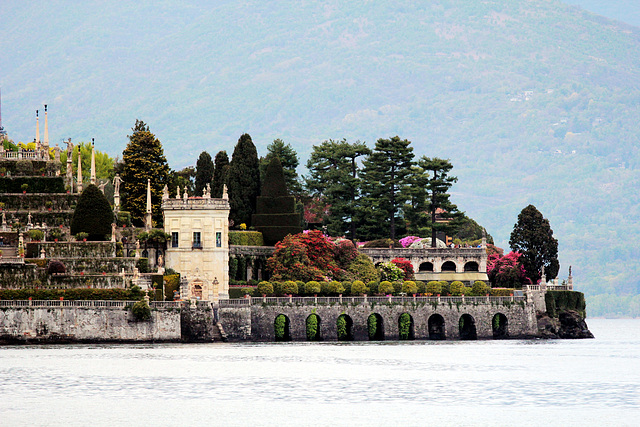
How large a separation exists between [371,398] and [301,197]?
94004 millimetres

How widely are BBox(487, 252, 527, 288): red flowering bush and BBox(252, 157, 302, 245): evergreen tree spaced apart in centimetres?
2316

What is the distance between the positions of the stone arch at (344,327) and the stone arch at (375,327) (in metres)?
1.86

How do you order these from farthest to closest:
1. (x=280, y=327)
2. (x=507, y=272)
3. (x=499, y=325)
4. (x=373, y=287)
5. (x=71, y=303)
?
(x=507, y=272), (x=499, y=325), (x=373, y=287), (x=280, y=327), (x=71, y=303)

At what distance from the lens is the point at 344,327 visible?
10962 centimetres

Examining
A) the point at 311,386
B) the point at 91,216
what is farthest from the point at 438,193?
the point at 311,386

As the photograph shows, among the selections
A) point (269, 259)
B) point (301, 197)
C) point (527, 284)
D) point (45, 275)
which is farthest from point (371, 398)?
point (301, 197)

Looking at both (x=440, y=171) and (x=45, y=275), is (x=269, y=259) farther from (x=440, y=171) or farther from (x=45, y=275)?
(x=440, y=171)

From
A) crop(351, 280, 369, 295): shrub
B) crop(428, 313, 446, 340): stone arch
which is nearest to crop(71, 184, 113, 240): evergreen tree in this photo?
crop(351, 280, 369, 295): shrub

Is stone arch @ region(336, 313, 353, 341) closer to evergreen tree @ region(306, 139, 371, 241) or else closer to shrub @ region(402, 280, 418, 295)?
shrub @ region(402, 280, 418, 295)

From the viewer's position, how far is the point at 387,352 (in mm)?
97375

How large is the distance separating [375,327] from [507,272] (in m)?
23.2

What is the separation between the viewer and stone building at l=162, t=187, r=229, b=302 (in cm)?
10969

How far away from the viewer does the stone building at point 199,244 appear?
10969 cm

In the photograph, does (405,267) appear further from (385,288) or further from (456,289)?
(385,288)
